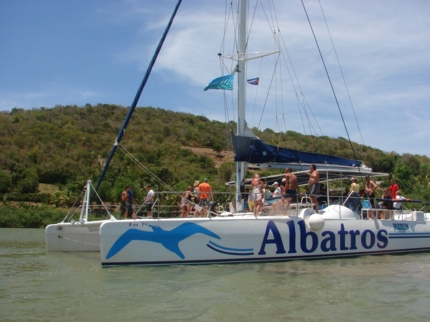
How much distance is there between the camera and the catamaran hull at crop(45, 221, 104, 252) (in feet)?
43.1

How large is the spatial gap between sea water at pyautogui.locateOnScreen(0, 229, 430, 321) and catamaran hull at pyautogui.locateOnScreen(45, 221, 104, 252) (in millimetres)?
1474

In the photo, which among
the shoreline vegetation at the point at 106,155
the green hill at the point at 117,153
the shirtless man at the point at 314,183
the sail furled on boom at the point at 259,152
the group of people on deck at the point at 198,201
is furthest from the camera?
the green hill at the point at 117,153

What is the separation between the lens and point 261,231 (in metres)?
11.3

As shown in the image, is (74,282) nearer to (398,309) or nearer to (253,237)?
(253,237)

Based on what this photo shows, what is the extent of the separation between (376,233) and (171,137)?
48.8m

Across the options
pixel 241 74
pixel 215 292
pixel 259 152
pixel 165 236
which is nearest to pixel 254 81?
pixel 241 74

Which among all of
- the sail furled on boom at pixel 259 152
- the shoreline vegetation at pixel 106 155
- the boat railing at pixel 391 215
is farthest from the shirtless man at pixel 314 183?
the shoreline vegetation at pixel 106 155

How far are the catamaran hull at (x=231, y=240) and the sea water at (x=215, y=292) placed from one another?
266 mm

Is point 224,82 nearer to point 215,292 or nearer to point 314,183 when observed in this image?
point 314,183

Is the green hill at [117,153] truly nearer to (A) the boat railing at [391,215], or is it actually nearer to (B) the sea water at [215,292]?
(A) the boat railing at [391,215]

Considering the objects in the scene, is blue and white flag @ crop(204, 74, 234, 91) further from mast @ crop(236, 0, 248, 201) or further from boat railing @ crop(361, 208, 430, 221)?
boat railing @ crop(361, 208, 430, 221)

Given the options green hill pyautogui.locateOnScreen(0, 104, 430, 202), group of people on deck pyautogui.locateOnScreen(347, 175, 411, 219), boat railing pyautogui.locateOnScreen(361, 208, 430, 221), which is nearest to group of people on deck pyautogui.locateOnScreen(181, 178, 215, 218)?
group of people on deck pyautogui.locateOnScreen(347, 175, 411, 219)

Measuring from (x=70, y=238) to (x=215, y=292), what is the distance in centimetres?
636

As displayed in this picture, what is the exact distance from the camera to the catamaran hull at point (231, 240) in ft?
34.0
